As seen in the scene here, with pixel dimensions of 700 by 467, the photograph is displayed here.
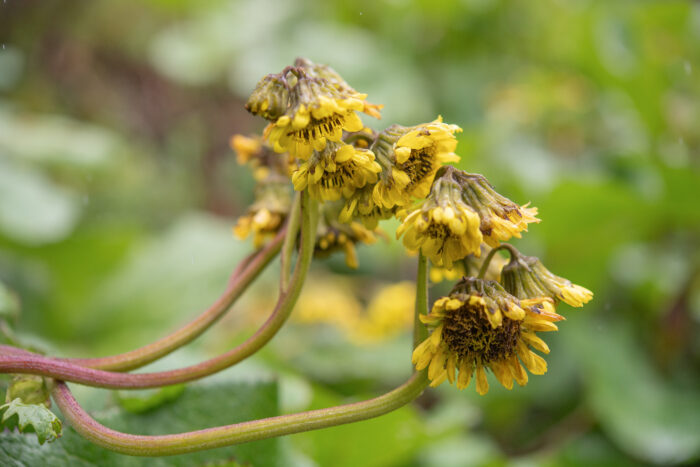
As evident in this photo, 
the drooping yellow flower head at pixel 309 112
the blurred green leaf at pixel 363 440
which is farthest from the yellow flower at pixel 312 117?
the blurred green leaf at pixel 363 440

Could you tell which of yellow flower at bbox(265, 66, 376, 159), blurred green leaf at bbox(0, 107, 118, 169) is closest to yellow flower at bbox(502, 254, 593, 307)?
yellow flower at bbox(265, 66, 376, 159)

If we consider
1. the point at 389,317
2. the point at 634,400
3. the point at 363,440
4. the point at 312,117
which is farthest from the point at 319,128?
the point at 634,400

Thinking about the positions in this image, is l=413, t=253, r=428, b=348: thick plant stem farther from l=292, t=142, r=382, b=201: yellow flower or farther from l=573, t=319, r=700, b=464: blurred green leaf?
l=573, t=319, r=700, b=464: blurred green leaf

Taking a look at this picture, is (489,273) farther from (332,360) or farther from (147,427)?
(332,360)

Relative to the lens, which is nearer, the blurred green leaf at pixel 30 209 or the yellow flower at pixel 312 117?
the yellow flower at pixel 312 117

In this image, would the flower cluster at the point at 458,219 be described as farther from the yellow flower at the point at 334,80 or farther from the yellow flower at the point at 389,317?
the yellow flower at the point at 389,317

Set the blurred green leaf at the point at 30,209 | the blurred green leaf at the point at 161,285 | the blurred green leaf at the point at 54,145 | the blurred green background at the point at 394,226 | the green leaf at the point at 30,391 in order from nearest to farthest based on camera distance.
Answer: the green leaf at the point at 30,391 → the blurred green background at the point at 394,226 → the blurred green leaf at the point at 30,209 → the blurred green leaf at the point at 161,285 → the blurred green leaf at the point at 54,145
